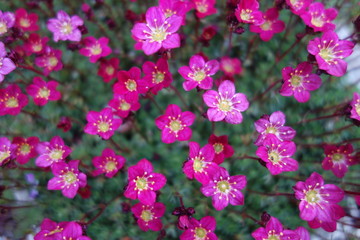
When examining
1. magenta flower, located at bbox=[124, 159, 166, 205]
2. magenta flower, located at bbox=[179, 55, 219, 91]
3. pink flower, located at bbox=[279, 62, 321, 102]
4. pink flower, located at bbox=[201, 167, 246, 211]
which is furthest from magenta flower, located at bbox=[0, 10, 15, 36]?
pink flower, located at bbox=[279, 62, 321, 102]


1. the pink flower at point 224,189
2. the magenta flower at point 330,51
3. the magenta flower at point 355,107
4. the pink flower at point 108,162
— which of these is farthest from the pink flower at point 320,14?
the pink flower at point 108,162

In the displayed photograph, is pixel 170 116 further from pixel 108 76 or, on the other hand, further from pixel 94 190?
pixel 94 190

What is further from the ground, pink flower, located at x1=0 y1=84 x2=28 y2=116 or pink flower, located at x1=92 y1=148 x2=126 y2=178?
pink flower, located at x1=0 y1=84 x2=28 y2=116

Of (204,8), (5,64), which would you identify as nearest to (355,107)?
(204,8)

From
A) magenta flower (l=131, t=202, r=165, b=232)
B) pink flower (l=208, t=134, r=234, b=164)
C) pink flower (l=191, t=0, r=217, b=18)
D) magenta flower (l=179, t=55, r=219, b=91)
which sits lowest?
magenta flower (l=131, t=202, r=165, b=232)

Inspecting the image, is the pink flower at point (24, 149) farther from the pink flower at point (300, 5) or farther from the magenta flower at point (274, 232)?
the pink flower at point (300, 5)

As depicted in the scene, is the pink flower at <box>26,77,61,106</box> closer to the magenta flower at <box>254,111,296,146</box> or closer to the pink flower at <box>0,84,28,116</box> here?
the pink flower at <box>0,84,28,116</box>
